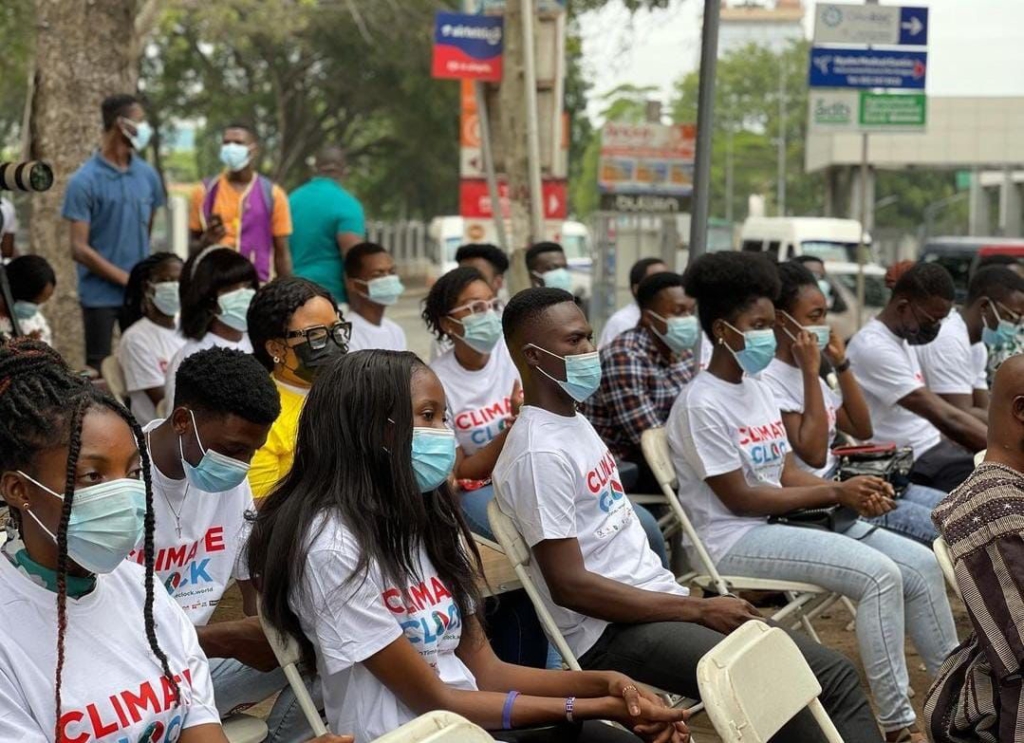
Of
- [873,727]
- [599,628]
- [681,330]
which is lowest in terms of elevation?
[873,727]

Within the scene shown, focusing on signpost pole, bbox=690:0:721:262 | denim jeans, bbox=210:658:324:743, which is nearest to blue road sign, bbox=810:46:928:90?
signpost pole, bbox=690:0:721:262

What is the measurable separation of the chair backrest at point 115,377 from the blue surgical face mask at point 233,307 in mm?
879

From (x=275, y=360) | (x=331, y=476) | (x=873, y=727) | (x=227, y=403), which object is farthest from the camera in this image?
(x=275, y=360)

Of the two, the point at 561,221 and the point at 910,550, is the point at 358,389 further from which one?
the point at 561,221

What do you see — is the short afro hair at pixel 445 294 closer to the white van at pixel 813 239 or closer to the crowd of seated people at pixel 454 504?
the crowd of seated people at pixel 454 504

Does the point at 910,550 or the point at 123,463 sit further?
the point at 910,550

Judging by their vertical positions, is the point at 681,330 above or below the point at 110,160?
below

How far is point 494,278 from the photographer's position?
754cm

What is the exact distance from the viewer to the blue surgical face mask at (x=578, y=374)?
429 centimetres

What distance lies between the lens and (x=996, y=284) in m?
7.31

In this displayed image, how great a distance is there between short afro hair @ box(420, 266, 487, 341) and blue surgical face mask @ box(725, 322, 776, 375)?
45.8 inches

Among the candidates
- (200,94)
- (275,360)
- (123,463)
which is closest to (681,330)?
(275,360)

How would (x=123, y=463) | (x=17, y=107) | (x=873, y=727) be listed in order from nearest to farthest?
(x=123, y=463) < (x=873, y=727) < (x=17, y=107)

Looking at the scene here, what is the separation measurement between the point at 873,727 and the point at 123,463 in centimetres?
232
